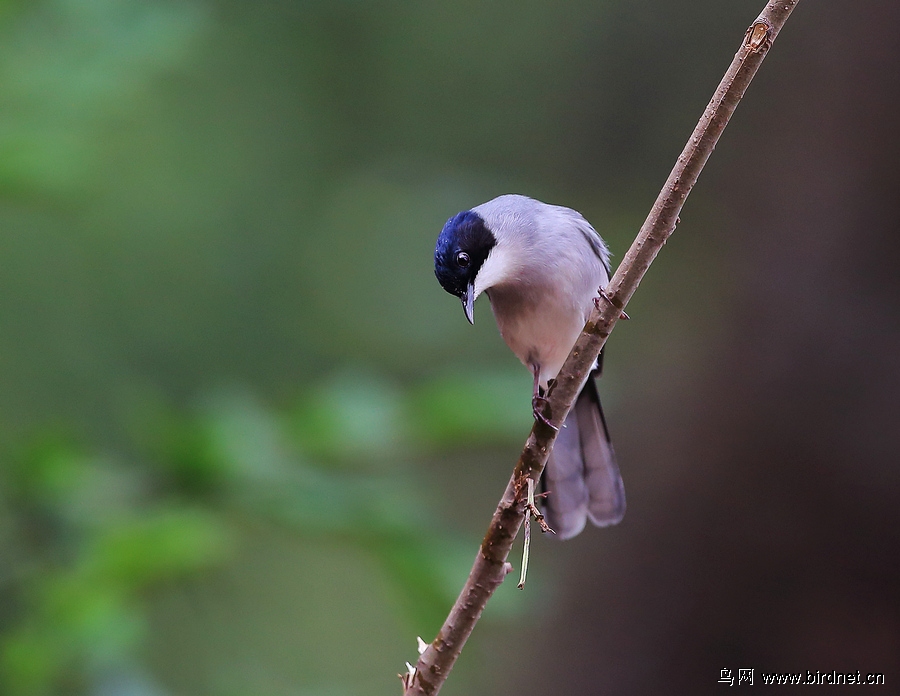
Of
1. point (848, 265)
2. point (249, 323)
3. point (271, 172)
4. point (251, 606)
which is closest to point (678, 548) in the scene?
point (848, 265)

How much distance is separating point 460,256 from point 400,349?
140 inches

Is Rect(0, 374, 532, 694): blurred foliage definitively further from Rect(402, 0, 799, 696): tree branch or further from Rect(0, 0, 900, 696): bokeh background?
Rect(402, 0, 799, 696): tree branch

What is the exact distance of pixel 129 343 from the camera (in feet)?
16.3

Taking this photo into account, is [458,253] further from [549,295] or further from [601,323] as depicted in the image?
[601,323]

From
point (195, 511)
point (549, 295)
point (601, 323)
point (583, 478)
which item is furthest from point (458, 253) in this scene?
point (601, 323)

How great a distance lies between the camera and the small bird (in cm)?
248

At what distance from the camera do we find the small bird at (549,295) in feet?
8.14

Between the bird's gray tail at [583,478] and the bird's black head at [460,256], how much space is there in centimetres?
45

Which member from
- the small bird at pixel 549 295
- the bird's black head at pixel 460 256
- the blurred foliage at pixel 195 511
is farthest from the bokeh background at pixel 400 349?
the bird's black head at pixel 460 256

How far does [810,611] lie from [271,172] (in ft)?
12.8

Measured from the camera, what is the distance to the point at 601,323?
1443mm

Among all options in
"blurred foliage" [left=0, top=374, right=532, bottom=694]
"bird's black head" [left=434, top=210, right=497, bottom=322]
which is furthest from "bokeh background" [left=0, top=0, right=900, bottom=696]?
"bird's black head" [left=434, top=210, right=497, bottom=322]

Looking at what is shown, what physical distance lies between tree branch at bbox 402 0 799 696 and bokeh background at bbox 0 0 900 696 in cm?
110

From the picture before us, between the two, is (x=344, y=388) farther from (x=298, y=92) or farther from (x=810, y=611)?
(x=298, y=92)
